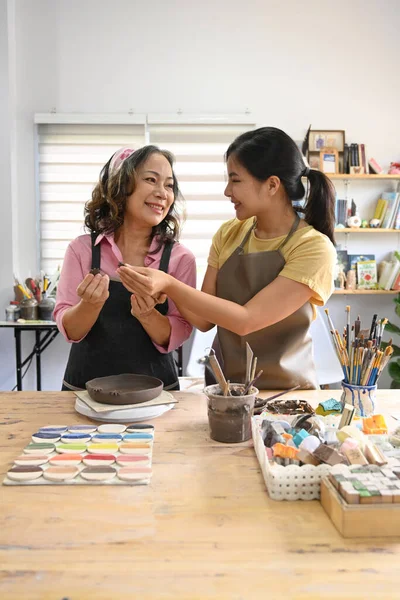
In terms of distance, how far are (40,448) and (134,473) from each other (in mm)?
243

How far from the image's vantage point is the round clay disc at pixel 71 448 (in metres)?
1.13

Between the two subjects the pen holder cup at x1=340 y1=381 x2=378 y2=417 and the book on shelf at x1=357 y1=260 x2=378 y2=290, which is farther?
the book on shelf at x1=357 y1=260 x2=378 y2=290

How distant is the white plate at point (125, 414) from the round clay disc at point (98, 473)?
0.87ft

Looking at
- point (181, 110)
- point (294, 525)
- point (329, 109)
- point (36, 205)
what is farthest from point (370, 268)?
point (294, 525)

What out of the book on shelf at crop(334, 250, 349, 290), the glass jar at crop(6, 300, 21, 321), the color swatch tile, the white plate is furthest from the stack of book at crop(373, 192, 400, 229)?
the color swatch tile

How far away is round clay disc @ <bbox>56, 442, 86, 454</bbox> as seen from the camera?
3.70 feet

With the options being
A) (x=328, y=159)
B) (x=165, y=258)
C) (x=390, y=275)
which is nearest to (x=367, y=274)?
(x=390, y=275)

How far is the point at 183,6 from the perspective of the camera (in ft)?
13.9

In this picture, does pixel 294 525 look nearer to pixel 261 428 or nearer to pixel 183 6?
pixel 261 428

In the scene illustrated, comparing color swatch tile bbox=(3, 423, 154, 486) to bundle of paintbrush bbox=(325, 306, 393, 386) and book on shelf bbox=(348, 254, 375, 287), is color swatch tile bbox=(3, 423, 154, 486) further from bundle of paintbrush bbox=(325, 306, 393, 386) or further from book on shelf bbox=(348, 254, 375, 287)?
book on shelf bbox=(348, 254, 375, 287)

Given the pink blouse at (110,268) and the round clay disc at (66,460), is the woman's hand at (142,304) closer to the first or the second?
the pink blouse at (110,268)

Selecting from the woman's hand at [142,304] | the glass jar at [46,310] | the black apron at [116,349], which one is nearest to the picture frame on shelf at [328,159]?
the glass jar at [46,310]

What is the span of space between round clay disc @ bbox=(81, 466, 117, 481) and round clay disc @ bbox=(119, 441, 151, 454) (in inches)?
3.3

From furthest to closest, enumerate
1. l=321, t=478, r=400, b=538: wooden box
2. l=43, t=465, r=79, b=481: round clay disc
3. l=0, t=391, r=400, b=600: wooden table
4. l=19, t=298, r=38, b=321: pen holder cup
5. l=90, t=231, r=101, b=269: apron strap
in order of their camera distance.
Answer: l=19, t=298, r=38, b=321: pen holder cup → l=90, t=231, r=101, b=269: apron strap → l=43, t=465, r=79, b=481: round clay disc → l=321, t=478, r=400, b=538: wooden box → l=0, t=391, r=400, b=600: wooden table
